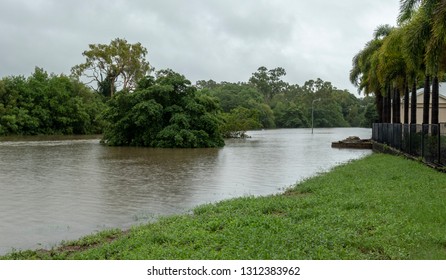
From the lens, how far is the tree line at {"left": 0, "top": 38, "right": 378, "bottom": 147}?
3688cm

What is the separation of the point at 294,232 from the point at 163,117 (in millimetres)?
31567

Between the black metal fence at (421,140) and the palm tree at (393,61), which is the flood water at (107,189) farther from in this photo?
the palm tree at (393,61)

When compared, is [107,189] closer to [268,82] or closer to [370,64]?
[370,64]

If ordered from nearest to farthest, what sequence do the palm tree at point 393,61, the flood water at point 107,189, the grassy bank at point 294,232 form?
1. the grassy bank at point 294,232
2. the flood water at point 107,189
3. the palm tree at point 393,61

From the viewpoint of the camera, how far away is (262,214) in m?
9.12

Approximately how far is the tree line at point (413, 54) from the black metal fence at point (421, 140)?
1508 millimetres

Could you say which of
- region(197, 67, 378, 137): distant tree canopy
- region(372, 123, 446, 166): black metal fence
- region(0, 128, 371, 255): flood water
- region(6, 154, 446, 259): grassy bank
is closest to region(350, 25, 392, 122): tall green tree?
region(372, 123, 446, 166): black metal fence

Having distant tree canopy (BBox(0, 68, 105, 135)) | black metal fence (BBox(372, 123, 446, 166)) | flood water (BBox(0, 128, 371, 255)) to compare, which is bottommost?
flood water (BBox(0, 128, 371, 255))

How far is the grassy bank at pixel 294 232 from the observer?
6.36m

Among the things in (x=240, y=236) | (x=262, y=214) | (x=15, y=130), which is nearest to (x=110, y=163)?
(x=262, y=214)

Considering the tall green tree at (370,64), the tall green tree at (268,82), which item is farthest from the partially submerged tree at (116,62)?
the tall green tree at (268,82)

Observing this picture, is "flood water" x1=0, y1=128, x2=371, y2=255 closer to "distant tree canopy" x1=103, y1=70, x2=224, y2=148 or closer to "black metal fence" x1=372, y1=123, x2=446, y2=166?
"black metal fence" x1=372, y1=123, x2=446, y2=166

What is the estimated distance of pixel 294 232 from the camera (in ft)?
24.0

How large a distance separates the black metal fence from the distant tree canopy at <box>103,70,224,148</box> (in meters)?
13.4
